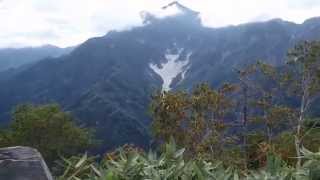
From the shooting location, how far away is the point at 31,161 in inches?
213

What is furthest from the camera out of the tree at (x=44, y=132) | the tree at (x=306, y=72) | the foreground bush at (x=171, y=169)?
the tree at (x=44, y=132)

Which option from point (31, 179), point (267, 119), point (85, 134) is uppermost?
point (31, 179)

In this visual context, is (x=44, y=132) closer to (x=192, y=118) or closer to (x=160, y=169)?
(x=192, y=118)

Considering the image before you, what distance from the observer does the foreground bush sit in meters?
4.58

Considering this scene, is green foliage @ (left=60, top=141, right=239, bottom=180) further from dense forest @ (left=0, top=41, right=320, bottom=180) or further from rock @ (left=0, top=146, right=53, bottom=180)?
dense forest @ (left=0, top=41, right=320, bottom=180)

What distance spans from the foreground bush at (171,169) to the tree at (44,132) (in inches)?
2163

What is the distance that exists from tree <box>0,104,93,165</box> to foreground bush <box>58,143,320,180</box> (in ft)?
180

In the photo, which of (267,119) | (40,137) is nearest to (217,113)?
(267,119)

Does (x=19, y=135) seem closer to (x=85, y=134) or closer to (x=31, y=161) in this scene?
(x=85, y=134)

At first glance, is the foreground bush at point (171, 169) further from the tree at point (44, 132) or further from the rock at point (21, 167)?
the tree at point (44, 132)

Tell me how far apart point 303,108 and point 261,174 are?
40.3 metres

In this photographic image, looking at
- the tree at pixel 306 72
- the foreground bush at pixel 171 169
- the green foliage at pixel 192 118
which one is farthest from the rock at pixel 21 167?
the tree at pixel 306 72

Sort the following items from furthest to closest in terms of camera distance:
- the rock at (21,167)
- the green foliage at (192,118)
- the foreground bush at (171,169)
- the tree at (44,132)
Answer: the tree at (44,132)
the green foliage at (192,118)
the rock at (21,167)
the foreground bush at (171,169)

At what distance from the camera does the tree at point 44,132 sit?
199ft
